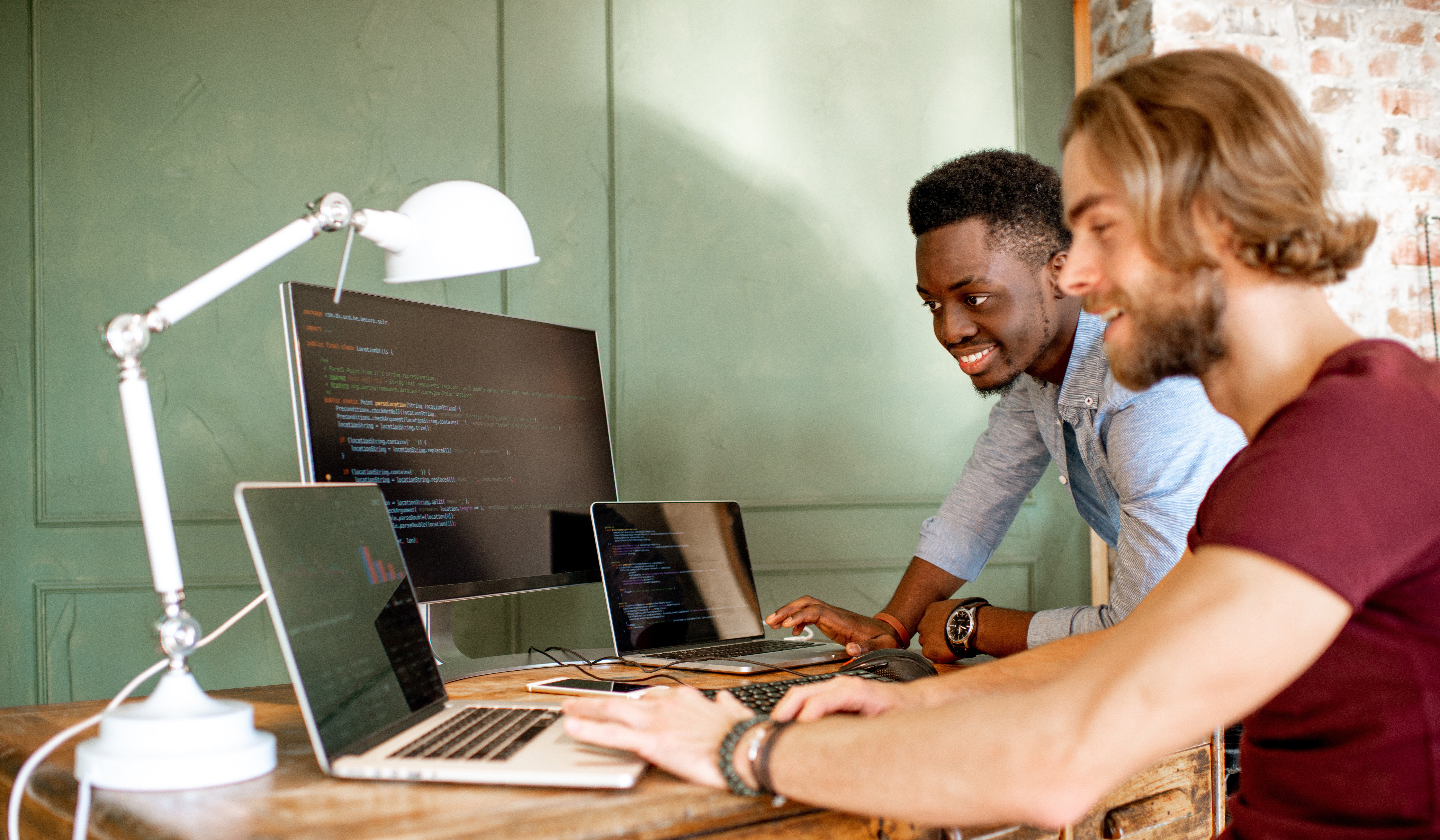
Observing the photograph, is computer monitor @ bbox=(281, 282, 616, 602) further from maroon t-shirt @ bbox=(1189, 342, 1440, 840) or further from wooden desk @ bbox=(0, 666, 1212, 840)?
maroon t-shirt @ bbox=(1189, 342, 1440, 840)

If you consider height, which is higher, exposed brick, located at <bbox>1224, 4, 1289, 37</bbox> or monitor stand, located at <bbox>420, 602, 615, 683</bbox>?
exposed brick, located at <bbox>1224, 4, 1289, 37</bbox>

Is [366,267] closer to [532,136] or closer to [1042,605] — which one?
[532,136]

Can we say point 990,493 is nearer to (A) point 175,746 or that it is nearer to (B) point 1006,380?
(B) point 1006,380

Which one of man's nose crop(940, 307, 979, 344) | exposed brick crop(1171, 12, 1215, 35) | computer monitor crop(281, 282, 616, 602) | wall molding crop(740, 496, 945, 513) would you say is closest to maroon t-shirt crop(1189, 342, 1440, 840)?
man's nose crop(940, 307, 979, 344)

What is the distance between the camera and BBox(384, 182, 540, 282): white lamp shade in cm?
114

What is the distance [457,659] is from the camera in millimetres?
1399

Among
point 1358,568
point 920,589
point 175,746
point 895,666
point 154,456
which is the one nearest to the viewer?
point 1358,568

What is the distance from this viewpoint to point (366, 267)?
87.6 inches

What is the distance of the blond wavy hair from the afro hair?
0.79 metres

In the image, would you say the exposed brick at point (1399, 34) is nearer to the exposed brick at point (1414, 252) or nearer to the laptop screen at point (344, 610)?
the exposed brick at point (1414, 252)

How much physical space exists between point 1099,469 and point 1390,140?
1.53 meters

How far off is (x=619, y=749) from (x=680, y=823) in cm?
13

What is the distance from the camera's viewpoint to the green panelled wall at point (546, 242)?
2158 mm

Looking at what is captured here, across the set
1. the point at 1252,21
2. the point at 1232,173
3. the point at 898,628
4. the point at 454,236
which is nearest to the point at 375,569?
the point at 454,236
